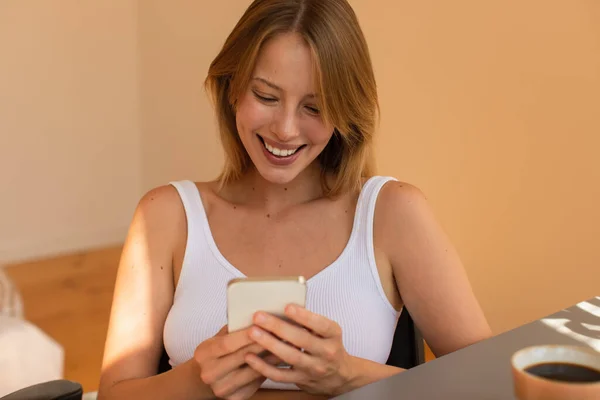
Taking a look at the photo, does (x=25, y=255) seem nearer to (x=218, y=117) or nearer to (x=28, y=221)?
(x=28, y=221)

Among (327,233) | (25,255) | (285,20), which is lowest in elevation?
(25,255)

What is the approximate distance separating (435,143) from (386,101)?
264 millimetres

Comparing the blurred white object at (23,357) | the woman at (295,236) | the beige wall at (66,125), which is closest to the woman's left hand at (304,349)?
the woman at (295,236)

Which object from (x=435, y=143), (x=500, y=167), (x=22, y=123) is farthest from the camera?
(x=22, y=123)

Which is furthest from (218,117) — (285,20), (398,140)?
(398,140)

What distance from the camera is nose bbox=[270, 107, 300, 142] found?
3.98 ft

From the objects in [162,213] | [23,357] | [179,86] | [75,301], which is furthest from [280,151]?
[179,86]

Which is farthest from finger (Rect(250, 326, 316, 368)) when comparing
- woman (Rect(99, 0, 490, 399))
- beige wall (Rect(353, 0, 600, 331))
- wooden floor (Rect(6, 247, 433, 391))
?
wooden floor (Rect(6, 247, 433, 391))

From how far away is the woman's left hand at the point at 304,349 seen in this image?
89 centimetres

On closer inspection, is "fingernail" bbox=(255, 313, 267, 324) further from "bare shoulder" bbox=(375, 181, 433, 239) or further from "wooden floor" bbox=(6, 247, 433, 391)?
"wooden floor" bbox=(6, 247, 433, 391)

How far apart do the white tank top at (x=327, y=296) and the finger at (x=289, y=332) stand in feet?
1.00

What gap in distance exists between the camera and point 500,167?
246 cm

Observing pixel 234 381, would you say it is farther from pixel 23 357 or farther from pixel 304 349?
pixel 23 357

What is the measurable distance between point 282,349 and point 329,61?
1.68ft
